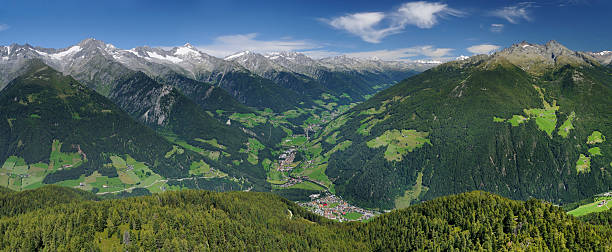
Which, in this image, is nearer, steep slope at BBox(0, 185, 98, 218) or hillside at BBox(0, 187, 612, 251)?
hillside at BBox(0, 187, 612, 251)

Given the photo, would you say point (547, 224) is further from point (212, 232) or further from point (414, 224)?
point (212, 232)

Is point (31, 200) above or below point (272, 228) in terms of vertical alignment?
above

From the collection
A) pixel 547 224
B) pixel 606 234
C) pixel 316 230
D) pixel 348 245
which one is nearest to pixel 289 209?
pixel 316 230

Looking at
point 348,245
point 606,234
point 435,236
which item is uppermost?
point 606,234

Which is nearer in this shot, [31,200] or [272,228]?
[272,228]

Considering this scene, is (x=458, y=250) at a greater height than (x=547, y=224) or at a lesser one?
lesser

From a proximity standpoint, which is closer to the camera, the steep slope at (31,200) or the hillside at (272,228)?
the hillside at (272,228)

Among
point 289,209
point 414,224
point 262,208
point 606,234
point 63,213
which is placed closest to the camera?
point 606,234

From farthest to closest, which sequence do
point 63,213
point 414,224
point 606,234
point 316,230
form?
point 316,230, point 414,224, point 63,213, point 606,234
